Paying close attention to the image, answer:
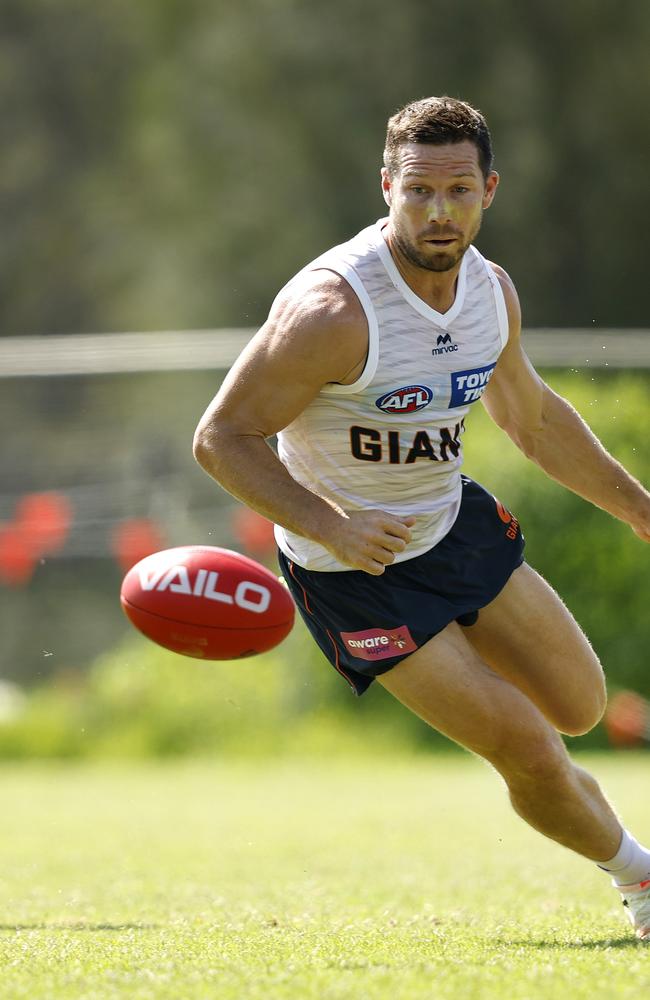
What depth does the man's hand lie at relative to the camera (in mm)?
3701

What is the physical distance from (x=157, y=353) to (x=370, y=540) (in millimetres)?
7412

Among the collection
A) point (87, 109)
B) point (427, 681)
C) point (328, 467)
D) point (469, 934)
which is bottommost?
point (87, 109)

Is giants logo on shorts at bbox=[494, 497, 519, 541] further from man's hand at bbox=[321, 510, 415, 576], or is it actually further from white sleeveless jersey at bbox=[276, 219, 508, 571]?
man's hand at bbox=[321, 510, 415, 576]

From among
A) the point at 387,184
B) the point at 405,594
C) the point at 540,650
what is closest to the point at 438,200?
the point at 387,184

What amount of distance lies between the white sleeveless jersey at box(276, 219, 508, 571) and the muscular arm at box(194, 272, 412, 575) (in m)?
0.08

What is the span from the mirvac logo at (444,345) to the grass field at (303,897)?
1.49 meters

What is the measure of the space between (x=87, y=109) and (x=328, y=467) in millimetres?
29706

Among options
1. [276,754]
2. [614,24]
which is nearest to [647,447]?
[276,754]

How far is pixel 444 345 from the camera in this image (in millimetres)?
4117

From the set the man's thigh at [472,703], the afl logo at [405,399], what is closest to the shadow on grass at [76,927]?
the man's thigh at [472,703]

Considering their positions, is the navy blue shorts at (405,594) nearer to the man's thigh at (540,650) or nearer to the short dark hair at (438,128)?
the man's thigh at (540,650)

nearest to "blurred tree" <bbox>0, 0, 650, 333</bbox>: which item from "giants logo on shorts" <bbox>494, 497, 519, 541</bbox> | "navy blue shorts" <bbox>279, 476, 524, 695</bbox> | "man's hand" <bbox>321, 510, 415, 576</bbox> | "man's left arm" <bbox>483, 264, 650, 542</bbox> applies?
"man's left arm" <bbox>483, 264, 650, 542</bbox>

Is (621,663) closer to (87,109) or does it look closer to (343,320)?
(343,320)

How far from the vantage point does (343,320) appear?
3908mm
